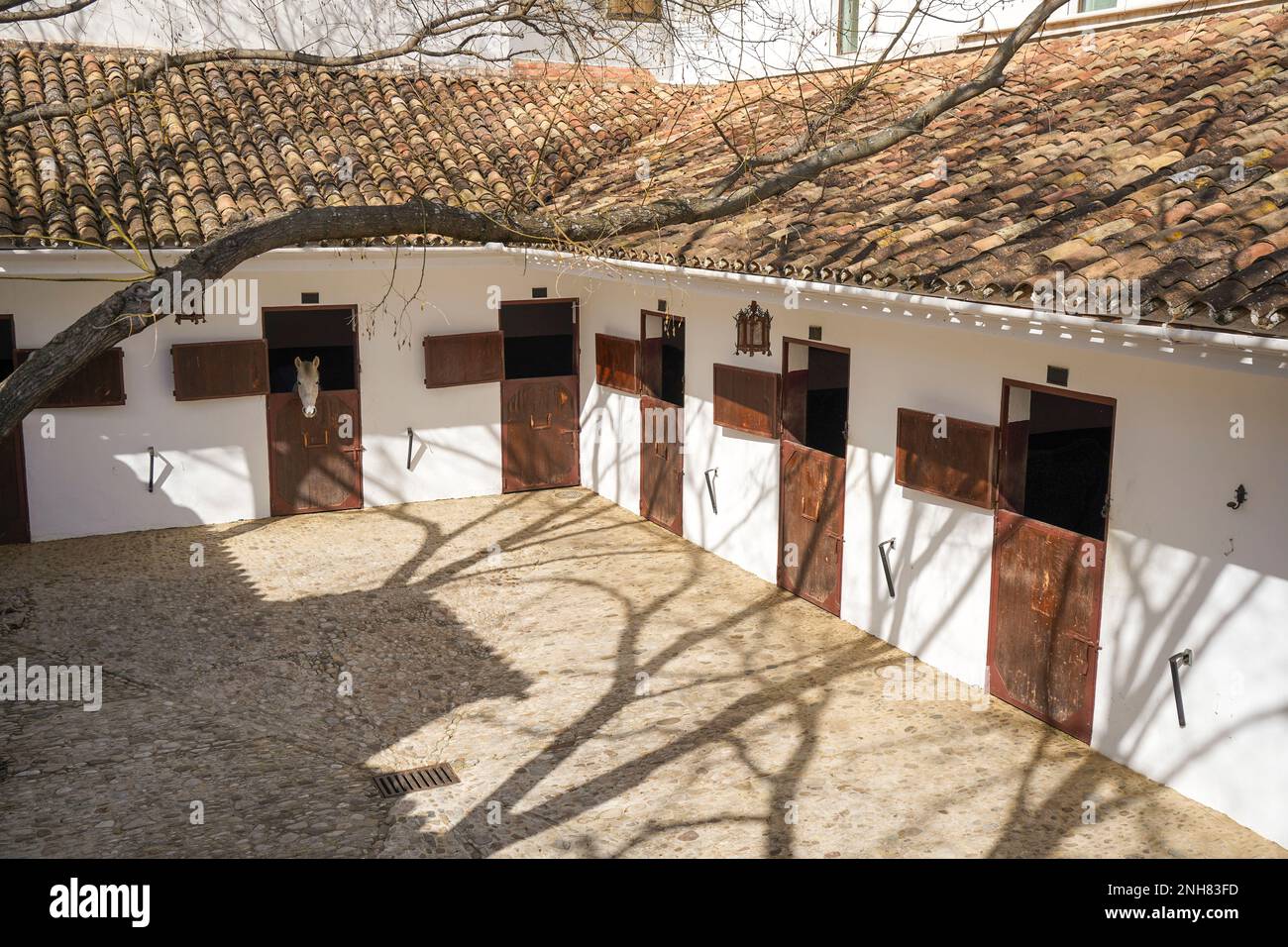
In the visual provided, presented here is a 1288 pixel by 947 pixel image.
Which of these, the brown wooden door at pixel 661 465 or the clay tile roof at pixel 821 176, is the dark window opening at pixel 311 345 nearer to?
the clay tile roof at pixel 821 176

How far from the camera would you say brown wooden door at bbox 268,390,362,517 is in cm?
1241

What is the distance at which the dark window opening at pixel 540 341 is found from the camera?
13500 mm

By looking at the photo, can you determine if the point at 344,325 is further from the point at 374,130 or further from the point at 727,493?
the point at 727,493

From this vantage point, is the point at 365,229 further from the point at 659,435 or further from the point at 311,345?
the point at 311,345

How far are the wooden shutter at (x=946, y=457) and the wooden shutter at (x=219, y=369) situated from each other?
6752 millimetres

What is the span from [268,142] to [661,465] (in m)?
5.43

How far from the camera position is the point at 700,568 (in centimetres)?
1115

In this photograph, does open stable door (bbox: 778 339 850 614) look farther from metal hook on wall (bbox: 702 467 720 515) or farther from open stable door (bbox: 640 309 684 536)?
open stable door (bbox: 640 309 684 536)

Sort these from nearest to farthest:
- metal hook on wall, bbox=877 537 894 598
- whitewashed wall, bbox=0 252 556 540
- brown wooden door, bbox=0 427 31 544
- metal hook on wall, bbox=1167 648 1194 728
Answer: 1. metal hook on wall, bbox=1167 648 1194 728
2. metal hook on wall, bbox=877 537 894 598
3. brown wooden door, bbox=0 427 31 544
4. whitewashed wall, bbox=0 252 556 540

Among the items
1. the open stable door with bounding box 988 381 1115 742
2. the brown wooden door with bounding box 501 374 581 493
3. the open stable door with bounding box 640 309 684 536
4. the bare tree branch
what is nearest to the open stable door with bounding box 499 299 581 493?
the brown wooden door with bounding box 501 374 581 493

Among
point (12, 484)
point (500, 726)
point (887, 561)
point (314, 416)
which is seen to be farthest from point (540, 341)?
point (500, 726)

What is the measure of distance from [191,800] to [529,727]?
7.03 feet

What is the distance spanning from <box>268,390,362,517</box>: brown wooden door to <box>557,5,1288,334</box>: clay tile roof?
3.45 meters

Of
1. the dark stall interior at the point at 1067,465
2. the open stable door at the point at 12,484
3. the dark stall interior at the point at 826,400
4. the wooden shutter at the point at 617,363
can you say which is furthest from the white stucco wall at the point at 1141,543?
the open stable door at the point at 12,484
